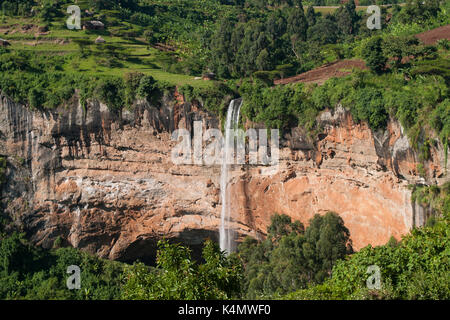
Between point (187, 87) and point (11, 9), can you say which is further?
point (11, 9)

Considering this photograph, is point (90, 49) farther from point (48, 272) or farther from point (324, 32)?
point (324, 32)

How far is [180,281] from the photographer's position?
9.57 m

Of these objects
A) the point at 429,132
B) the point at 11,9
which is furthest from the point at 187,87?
the point at 11,9

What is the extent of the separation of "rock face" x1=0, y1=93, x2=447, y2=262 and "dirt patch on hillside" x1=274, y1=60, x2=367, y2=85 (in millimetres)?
4085

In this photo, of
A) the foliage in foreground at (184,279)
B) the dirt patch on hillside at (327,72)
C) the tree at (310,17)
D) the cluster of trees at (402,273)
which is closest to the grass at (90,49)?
the dirt patch on hillside at (327,72)

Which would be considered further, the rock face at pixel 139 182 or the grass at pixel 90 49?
the grass at pixel 90 49

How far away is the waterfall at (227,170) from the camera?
23.3m

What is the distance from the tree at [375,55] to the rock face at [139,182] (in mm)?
3399

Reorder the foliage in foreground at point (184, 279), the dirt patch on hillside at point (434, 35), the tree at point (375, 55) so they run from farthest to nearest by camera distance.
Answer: the dirt patch on hillside at point (434, 35) → the tree at point (375, 55) → the foliage in foreground at point (184, 279)

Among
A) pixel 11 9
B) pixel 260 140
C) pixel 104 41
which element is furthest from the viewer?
pixel 11 9

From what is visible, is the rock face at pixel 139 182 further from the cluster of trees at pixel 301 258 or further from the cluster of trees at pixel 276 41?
the cluster of trees at pixel 276 41
